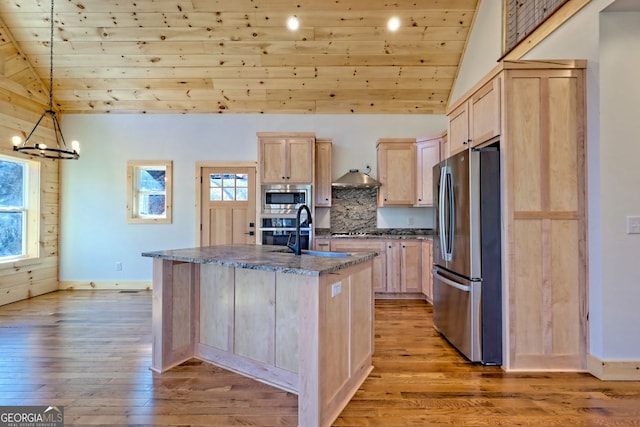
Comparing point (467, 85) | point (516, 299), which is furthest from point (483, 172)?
point (467, 85)

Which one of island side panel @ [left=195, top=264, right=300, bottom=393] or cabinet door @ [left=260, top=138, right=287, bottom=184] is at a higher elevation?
cabinet door @ [left=260, top=138, right=287, bottom=184]

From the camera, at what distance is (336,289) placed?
5.92ft

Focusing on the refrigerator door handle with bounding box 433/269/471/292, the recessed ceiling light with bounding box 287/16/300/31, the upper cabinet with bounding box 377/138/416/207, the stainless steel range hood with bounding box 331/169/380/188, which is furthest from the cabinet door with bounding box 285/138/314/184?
the refrigerator door handle with bounding box 433/269/471/292

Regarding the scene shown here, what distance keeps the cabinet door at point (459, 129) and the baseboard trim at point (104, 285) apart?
16.1 feet

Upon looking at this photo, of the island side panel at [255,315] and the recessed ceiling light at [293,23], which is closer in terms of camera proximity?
the island side panel at [255,315]

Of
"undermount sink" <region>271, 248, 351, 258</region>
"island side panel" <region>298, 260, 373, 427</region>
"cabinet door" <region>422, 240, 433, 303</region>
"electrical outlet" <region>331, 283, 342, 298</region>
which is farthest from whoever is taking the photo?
"cabinet door" <region>422, 240, 433, 303</region>

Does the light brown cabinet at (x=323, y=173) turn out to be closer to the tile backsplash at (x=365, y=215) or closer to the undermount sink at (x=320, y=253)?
the tile backsplash at (x=365, y=215)

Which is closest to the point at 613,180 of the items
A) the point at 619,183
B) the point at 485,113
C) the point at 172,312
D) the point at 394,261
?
the point at 619,183

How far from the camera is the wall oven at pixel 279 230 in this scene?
4555mm

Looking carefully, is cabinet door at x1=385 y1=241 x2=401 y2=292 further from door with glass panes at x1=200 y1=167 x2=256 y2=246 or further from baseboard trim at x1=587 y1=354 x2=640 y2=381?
baseboard trim at x1=587 y1=354 x2=640 y2=381

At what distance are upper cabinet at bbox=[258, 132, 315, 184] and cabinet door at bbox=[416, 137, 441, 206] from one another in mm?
1643

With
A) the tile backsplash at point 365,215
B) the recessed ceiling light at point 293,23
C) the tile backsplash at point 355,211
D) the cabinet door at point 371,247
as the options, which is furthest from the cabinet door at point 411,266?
the recessed ceiling light at point 293,23

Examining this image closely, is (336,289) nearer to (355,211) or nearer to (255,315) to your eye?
(255,315)

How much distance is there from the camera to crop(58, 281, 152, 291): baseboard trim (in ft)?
16.4
